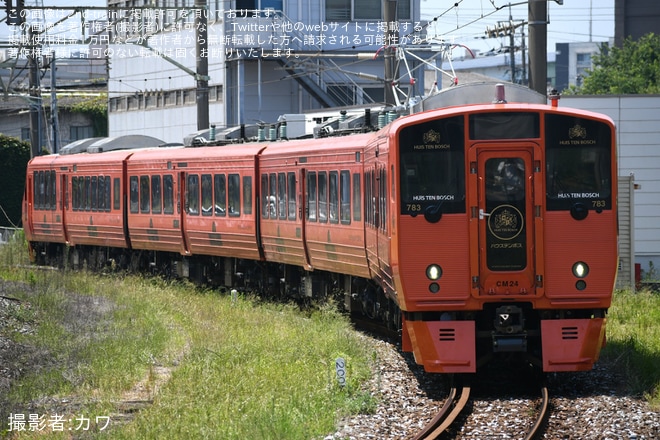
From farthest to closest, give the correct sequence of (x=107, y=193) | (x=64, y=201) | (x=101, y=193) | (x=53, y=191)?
(x=53, y=191) → (x=64, y=201) → (x=101, y=193) → (x=107, y=193)

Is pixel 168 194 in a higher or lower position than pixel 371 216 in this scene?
lower

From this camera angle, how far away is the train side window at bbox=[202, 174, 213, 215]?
22328 mm

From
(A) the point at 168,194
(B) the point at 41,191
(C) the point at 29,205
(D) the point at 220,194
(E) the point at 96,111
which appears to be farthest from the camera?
(E) the point at 96,111

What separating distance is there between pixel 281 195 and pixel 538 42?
5074mm

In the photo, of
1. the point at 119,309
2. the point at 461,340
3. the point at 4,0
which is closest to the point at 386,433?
the point at 461,340

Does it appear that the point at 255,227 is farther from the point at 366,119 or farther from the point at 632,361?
the point at 632,361

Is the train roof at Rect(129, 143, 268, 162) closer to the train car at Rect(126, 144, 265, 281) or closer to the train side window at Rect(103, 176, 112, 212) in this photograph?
the train car at Rect(126, 144, 265, 281)

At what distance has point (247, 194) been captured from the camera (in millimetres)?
21062

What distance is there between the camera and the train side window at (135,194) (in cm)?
2525

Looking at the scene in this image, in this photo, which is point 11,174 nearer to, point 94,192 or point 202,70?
point 202,70

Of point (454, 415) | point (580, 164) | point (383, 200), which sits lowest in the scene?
point (454, 415)

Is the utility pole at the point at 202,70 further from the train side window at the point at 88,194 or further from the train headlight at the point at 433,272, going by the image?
the train headlight at the point at 433,272

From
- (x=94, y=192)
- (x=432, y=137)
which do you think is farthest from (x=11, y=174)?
(x=432, y=137)

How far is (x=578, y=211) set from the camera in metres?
12.0
